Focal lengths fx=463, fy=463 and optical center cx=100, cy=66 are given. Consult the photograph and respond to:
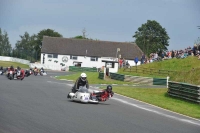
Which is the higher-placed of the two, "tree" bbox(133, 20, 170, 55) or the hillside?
"tree" bbox(133, 20, 170, 55)

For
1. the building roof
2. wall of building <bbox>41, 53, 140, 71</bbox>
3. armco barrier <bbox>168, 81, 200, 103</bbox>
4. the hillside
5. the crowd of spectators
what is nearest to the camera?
armco barrier <bbox>168, 81, 200, 103</bbox>

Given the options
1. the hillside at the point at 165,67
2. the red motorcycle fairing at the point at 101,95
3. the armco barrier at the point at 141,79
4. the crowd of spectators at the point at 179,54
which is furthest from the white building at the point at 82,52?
the red motorcycle fairing at the point at 101,95

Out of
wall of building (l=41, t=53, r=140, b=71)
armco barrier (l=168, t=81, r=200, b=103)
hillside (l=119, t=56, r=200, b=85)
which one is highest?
wall of building (l=41, t=53, r=140, b=71)

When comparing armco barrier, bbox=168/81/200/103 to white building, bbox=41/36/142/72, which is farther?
white building, bbox=41/36/142/72

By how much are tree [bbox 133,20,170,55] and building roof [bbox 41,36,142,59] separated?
3.58m

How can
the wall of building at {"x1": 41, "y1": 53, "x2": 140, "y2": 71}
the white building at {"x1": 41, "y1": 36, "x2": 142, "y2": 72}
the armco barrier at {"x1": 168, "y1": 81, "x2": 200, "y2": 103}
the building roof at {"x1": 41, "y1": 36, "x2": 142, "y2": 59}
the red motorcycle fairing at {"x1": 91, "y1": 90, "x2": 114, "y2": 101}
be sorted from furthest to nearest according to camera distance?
the building roof at {"x1": 41, "y1": 36, "x2": 142, "y2": 59} → the white building at {"x1": 41, "y1": 36, "x2": 142, "y2": 72} → the wall of building at {"x1": 41, "y1": 53, "x2": 140, "y2": 71} → the armco barrier at {"x1": 168, "y1": 81, "x2": 200, "y2": 103} → the red motorcycle fairing at {"x1": 91, "y1": 90, "x2": 114, "y2": 101}

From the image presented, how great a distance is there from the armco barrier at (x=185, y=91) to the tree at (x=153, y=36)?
184ft

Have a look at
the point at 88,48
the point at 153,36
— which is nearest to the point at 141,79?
the point at 153,36

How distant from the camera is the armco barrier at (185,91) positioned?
975 inches

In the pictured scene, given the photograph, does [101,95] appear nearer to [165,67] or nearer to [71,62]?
[165,67]

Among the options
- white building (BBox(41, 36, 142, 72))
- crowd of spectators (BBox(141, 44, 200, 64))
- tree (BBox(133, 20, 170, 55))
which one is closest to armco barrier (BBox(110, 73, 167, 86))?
crowd of spectators (BBox(141, 44, 200, 64))

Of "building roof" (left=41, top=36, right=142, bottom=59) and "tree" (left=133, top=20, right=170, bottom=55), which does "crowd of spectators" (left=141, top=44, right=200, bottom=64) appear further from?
"building roof" (left=41, top=36, right=142, bottom=59)

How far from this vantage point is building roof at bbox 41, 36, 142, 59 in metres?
98.1

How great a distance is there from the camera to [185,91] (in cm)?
2647
